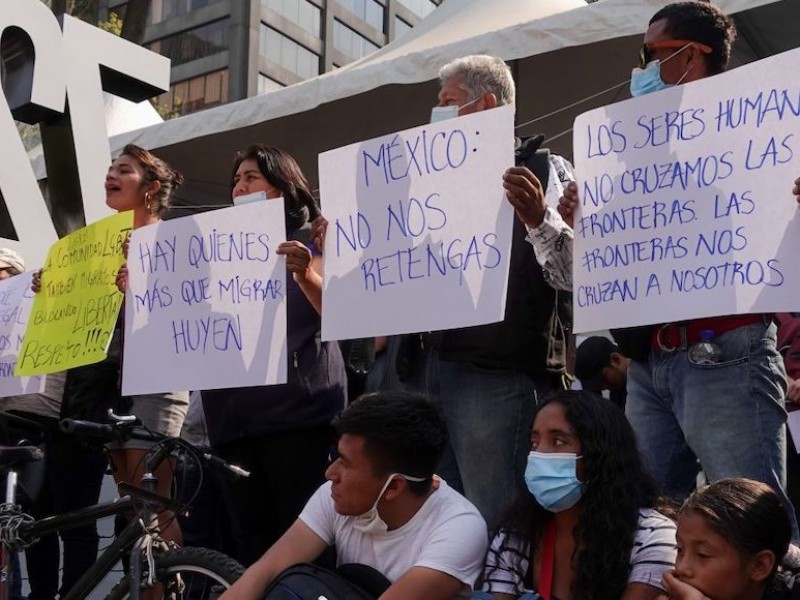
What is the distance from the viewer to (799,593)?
2197mm

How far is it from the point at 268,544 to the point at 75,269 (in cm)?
126

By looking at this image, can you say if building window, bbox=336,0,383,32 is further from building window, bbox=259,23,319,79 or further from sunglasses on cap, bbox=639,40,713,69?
sunglasses on cap, bbox=639,40,713,69

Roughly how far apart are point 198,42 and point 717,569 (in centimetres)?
3992

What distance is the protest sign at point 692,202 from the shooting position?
236 centimetres

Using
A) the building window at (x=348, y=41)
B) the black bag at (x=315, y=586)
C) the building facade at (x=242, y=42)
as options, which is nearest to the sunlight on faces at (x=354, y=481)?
the black bag at (x=315, y=586)

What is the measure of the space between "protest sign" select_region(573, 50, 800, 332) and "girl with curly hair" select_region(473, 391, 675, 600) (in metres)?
0.25

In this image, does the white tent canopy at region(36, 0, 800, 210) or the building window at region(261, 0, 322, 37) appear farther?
the building window at region(261, 0, 322, 37)

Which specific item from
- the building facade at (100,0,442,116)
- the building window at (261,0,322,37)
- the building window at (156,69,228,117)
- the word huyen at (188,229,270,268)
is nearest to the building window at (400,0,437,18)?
the building facade at (100,0,442,116)

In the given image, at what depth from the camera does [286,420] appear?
3.22 metres

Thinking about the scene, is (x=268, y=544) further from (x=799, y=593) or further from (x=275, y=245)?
(x=799, y=593)

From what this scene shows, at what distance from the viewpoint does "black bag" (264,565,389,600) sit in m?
2.51

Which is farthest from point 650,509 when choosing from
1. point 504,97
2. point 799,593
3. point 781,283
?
point 504,97

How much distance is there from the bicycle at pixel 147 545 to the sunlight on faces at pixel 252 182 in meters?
0.80

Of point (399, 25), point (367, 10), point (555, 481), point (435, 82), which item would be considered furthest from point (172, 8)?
point (555, 481)
